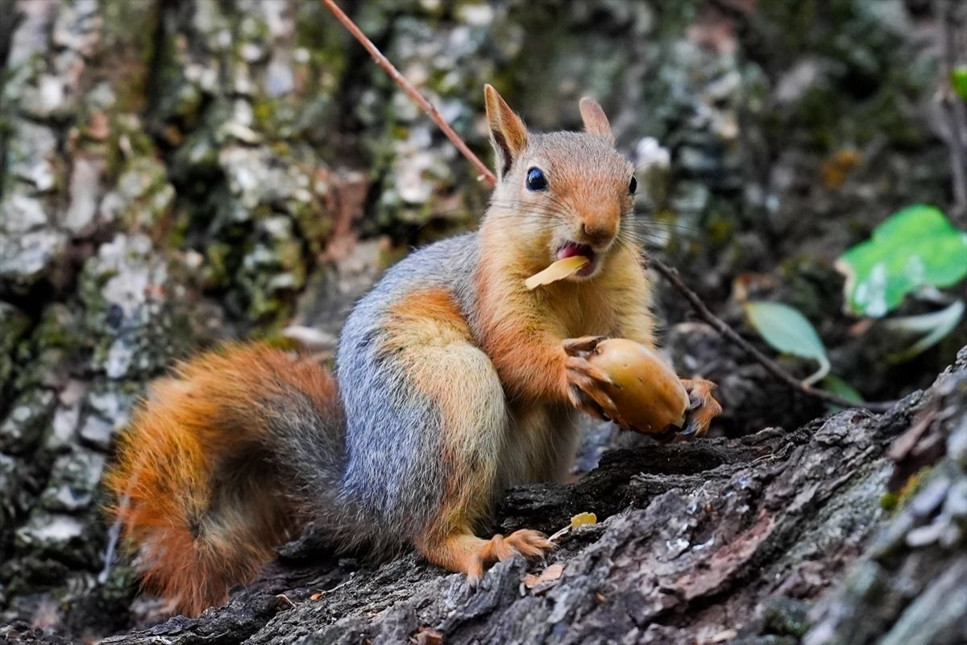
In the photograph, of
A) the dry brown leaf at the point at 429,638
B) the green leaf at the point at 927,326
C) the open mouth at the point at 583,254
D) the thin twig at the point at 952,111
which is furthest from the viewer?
the thin twig at the point at 952,111

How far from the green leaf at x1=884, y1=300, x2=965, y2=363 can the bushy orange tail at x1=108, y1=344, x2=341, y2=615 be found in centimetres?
174

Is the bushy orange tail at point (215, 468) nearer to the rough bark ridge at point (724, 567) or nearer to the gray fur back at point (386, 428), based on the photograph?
the gray fur back at point (386, 428)

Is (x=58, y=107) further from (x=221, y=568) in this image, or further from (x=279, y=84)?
(x=221, y=568)

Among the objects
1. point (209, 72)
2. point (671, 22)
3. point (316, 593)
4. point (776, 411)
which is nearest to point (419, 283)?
point (316, 593)

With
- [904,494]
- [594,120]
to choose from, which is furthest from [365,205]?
[904,494]

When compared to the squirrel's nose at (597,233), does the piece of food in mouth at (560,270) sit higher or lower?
lower

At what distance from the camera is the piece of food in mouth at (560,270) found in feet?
7.30

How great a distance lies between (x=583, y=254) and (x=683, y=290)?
485 millimetres

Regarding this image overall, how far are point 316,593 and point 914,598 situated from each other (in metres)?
1.33

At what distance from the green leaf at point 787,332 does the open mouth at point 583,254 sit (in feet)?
2.75

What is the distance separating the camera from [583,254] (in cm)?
228

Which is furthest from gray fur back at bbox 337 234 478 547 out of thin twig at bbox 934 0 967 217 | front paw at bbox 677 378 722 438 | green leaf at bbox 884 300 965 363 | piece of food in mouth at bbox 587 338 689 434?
thin twig at bbox 934 0 967 217

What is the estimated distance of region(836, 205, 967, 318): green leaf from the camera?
2619mm

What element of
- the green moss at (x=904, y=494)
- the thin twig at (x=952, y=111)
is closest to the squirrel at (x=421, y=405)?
the green moss at (x=904, y=494)
